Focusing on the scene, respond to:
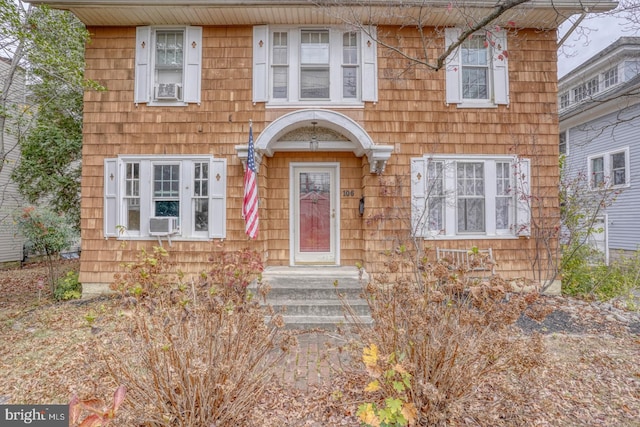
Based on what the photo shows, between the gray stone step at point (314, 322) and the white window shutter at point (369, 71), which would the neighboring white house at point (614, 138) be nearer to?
the white window shutter at point (369, 71)

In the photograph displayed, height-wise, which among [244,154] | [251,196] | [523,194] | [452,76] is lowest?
[251,196]

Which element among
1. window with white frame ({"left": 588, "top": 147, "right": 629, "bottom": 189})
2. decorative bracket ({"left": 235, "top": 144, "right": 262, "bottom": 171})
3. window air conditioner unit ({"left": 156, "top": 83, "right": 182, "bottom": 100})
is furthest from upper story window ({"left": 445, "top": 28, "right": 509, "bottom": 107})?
window with white frame ({"left": 588, "top": 147, "right": 629, "bottom": 189})

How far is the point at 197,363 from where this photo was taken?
80.0 inches

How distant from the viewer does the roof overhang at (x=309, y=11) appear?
5680 millimetres

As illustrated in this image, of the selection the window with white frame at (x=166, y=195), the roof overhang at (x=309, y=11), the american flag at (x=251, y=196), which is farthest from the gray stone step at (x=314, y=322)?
the roof overhang at (x=309, y=11)

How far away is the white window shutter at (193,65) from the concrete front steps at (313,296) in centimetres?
377

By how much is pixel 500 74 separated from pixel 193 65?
20.0ft

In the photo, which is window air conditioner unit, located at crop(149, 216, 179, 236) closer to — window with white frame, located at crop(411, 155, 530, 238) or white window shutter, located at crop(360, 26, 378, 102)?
white window shutter, located at crop(360, 26, 378, 102)

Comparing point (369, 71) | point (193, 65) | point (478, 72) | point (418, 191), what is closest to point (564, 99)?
point (478, 72)

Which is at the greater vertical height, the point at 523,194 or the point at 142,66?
the point at 142,66

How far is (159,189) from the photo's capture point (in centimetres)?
631

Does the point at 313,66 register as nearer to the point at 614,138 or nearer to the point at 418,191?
the point at 418,191

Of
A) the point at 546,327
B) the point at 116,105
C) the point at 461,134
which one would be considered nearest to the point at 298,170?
the point at 461,134

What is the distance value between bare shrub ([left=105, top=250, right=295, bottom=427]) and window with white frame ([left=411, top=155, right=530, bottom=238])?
14.6 feet
